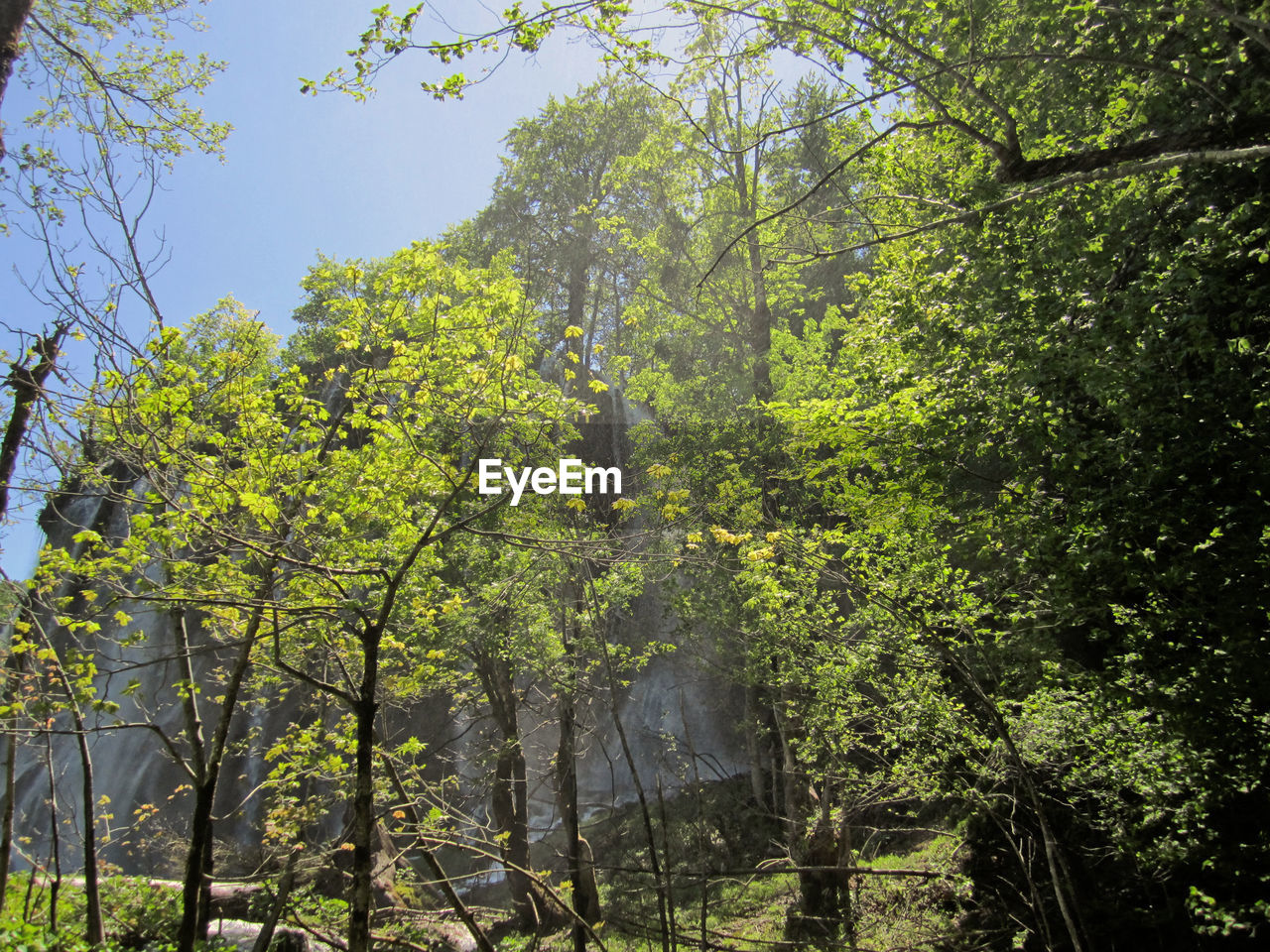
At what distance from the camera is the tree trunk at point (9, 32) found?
4793 millimetres

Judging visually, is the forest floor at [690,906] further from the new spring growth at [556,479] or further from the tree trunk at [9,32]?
the tree trunk at [9,32]

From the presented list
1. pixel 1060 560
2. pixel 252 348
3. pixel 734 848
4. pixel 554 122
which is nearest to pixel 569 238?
pixel 554 122

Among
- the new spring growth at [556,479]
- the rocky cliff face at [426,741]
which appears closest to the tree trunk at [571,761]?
the new spring growth at [556,479]

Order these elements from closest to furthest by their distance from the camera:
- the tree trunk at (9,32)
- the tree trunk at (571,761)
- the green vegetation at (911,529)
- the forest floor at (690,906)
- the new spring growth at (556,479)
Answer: the green vegetation at (911,529)
the tree trunk at (9,32)
the forest floor at (690,906)
the new spring growth at (556,479)
the tree trunk at (571,761)

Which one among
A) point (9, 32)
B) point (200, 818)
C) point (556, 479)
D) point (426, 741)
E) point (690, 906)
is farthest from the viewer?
point (426, 741)

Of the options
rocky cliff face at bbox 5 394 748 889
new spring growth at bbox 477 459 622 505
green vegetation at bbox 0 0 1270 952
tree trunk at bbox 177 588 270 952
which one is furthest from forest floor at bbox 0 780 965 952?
new spring growth at bbox 477 459 622 505

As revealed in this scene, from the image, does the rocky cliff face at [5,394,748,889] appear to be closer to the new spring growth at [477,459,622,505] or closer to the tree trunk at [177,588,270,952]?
the new spring growth at [477,459,622,505]

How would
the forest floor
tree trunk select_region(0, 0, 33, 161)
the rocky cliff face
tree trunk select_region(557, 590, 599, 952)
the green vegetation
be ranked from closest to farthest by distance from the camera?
the green vegetation → tree trunk select_region(0, 0, 33, 161) → the forest floor → tree trunk select_region(557, 590, 599, 952) → the rocky cliff face

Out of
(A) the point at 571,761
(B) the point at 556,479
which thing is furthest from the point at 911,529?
(A) the point at 571,761

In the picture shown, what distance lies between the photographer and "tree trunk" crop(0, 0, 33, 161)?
4.79 m

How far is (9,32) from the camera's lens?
4848mm

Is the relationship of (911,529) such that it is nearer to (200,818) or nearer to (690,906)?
(200,818)

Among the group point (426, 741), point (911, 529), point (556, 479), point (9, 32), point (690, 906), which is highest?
point (9, 32)

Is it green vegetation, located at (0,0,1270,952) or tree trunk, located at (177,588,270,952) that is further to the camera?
tree trunk, located at (177,588,270,952)
